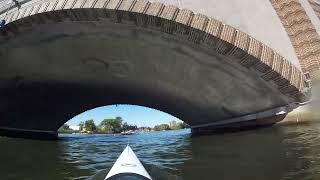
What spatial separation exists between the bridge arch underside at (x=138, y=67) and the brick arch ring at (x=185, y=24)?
3 cm

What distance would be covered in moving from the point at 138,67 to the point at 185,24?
17.1 feet

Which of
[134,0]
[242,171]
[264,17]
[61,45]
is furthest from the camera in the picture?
[61,45]

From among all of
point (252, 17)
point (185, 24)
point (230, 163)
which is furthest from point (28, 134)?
point (252, 17)

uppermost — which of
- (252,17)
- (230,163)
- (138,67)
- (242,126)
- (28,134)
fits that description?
(252,17)

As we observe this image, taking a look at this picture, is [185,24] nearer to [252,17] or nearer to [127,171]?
[252,17]

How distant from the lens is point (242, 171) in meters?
9.41

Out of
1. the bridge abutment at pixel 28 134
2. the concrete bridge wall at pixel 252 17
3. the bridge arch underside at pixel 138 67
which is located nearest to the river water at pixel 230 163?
the bridge arch underside at pixel 138 67

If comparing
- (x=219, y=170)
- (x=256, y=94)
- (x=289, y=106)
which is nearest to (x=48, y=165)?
(x=219, y=170)

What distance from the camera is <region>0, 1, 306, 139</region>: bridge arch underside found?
426 inches

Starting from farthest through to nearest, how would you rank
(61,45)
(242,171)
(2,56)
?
1. (2,56)
2. (61,45)
3. (242,171)

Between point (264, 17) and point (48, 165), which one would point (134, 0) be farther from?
point (48, 165)

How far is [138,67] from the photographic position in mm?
15148

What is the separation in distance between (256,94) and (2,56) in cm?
982

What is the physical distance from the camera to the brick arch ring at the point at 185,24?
33.9 feet
